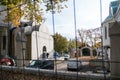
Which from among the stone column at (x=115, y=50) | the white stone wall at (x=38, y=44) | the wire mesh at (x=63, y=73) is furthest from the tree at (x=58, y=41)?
the stone column at (x=115, y=50)

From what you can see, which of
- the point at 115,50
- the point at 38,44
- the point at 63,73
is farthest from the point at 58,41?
the point at 115,50

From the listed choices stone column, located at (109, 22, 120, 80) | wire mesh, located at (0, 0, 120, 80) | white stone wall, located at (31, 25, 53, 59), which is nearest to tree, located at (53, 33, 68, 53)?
white stone wall, located at (31, 25, 53, 59)

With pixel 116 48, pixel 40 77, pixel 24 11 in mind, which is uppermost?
pixel 24 11

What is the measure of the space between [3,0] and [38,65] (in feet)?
26.9

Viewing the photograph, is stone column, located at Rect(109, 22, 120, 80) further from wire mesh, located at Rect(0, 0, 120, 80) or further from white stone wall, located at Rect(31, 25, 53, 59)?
white stone wall, located at Rect(31, 25, 53, 59)

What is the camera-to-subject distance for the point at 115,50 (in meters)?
3.76

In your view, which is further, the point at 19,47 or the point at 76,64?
the point at 19,47

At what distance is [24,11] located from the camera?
45.7 ft

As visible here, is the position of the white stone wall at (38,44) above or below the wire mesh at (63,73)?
above

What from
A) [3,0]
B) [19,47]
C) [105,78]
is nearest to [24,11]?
[3,0]

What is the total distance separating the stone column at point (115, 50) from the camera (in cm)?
375

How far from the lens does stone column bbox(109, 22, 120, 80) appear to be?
375 cm

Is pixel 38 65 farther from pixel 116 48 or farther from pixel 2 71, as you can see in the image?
pixel 116 48

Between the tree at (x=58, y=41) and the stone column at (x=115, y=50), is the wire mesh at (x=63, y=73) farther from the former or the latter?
the tree at (x=58, y=41)
